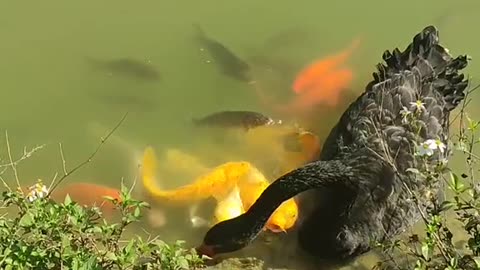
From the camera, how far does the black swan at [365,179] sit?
16.3 feet

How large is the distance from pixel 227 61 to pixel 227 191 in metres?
1.20

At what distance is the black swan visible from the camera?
498 centimetres

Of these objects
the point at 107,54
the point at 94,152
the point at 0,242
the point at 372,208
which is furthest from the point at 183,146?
the point at 0,242

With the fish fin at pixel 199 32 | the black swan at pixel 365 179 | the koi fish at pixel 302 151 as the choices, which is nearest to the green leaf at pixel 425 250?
the black swan at pixel 365 179

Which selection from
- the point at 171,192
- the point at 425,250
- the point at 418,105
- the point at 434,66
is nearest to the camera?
the point at 425,250

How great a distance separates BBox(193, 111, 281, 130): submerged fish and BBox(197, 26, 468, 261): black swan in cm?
56

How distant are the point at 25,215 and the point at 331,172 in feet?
5.78

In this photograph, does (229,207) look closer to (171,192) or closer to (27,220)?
(171,192)

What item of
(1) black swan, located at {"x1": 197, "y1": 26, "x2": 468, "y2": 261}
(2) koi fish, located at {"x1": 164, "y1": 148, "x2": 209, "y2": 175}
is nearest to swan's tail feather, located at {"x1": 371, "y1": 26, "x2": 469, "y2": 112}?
(1) black swan, located at {"x1": 197, "y1": 26, "x2": 468, "y2": 261}

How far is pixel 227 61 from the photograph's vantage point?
634 cm

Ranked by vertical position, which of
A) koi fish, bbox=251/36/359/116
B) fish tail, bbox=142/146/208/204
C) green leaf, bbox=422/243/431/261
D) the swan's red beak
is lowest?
green leaf, bbox=422/243/431/261

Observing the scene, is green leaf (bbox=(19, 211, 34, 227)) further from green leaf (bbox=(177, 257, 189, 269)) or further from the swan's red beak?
the swan's red beak

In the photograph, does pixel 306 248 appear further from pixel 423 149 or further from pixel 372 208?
pixel 423 149

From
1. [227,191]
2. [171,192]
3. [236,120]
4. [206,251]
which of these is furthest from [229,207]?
[236,120]
